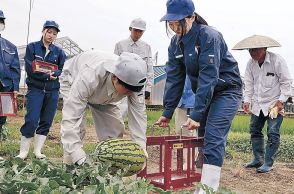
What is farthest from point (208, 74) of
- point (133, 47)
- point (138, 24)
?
point (133, 47)

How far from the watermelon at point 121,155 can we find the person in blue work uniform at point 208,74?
0.53 meters

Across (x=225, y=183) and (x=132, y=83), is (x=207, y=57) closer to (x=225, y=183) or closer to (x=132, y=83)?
(x=132, y=83)

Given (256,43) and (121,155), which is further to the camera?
(256,43)

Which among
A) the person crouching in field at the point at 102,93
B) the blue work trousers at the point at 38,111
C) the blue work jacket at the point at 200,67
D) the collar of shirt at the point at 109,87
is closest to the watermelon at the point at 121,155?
the person crouching in field at the point at 102,93

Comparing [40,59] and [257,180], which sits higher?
[40,59]

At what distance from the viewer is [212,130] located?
13.1ft

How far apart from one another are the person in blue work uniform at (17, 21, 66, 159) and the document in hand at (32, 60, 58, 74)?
0.05 m

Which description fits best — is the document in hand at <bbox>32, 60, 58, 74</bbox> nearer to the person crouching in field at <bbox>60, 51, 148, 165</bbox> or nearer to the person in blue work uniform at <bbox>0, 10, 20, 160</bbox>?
the person in blue work uniform at <bbox>0, 10, 20, 160</bbox>

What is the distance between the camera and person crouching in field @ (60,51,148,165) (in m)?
3.38

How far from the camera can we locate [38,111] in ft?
19.9

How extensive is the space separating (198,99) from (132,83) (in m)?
0.70

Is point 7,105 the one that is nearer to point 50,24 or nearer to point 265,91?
point 50,24

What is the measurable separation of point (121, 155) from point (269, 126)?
10.8 feet

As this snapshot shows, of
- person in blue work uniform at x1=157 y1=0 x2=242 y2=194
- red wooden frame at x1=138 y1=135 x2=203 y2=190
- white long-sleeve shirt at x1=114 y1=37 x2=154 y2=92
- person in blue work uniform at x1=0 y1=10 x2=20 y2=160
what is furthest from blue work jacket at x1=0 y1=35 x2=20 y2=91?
person in blue work uniform at x1=157 y1=0 x2=242 y2=194
